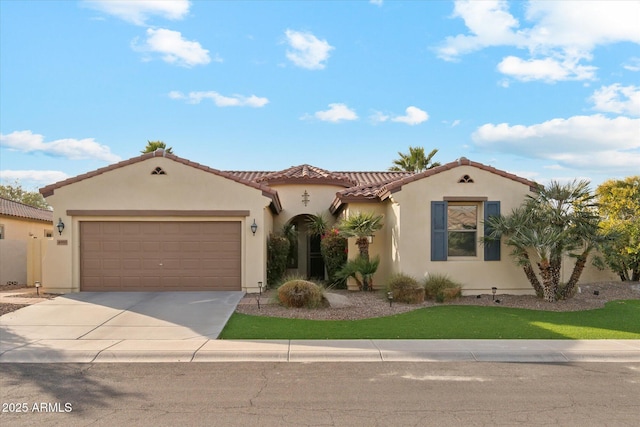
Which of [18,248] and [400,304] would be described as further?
[18,248]

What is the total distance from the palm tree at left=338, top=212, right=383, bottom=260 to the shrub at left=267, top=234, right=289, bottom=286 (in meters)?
Answer: 2.35

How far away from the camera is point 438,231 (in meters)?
14.7

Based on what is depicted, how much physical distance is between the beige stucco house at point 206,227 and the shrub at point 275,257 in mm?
1318

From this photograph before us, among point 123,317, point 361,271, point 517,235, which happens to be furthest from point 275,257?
point 517,235

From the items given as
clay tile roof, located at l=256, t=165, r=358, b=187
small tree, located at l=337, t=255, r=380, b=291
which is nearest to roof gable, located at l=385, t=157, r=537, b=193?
small tree, located at l=337, t=255, r=380, b=291

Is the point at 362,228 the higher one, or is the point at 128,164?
the point at 128,164

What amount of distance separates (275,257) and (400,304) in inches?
203

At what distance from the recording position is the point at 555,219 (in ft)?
45.4

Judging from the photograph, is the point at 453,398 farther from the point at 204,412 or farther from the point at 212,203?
the point at 212,203

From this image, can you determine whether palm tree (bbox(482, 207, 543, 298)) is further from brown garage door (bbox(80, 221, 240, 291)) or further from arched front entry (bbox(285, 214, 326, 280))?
brown garage door (bbox(80, 221, 240, 291))

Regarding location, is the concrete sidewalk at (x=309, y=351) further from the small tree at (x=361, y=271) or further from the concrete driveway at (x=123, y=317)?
the small tree at (x=361, y=271)

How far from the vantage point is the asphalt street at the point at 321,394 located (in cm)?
545

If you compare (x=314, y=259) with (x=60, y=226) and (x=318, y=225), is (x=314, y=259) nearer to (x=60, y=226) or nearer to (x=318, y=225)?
(x=318, y=225)

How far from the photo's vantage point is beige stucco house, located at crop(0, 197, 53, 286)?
17.4 metres
